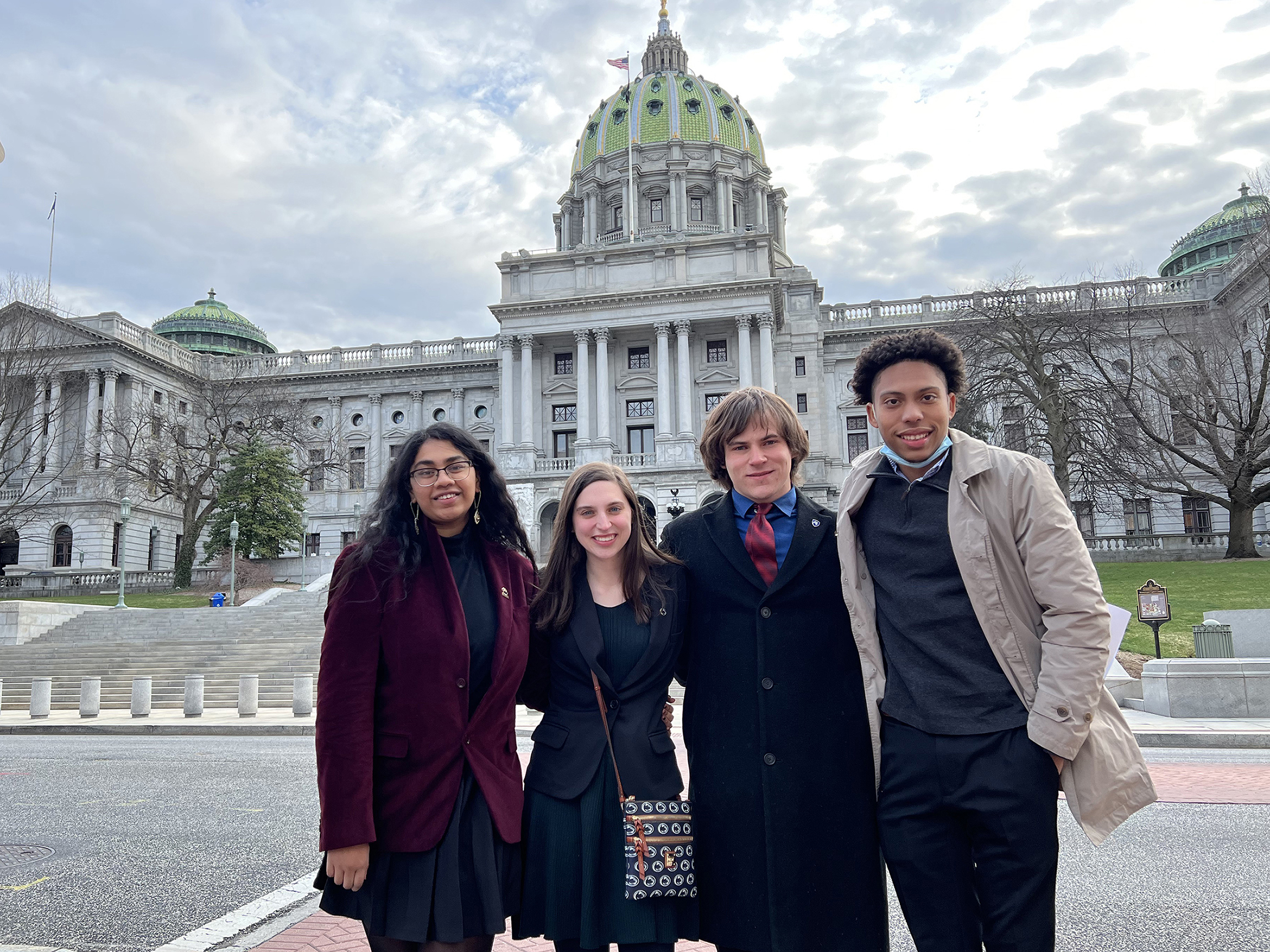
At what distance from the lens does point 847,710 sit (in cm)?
352

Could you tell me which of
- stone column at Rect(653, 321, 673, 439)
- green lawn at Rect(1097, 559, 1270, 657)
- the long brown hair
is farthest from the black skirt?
stone column at Rect(653, 321, 673, 439)

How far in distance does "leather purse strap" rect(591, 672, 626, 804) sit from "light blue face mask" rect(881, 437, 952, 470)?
1485 mm

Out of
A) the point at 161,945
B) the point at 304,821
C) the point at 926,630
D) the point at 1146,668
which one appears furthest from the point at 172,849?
the point at 1146,668

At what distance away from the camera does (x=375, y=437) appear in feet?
217

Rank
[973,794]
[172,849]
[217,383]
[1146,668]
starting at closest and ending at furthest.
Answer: [973,794]
[172,849]
[1146,668]
[217,383]

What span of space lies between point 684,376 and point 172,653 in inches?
1333

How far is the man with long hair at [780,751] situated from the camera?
3398mm

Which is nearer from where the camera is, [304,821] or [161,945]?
[161,945]

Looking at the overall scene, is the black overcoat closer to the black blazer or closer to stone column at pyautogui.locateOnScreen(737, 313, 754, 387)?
the black blazer

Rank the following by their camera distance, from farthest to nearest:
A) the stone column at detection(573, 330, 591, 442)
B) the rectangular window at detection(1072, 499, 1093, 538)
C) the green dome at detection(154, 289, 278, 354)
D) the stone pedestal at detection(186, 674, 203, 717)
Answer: the green dome at detection(154, 289, 278, 354) < the stone column at detection(573, 330, 591, 442) < the rectangular window at detection(1072, 499, 1093, 538) < the stone pedestal at detection(186, 674, 203, 717)

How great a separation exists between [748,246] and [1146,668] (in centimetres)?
4137

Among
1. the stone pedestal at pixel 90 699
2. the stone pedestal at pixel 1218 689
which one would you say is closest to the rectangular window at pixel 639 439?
the stone pedestal at pixel 90 699

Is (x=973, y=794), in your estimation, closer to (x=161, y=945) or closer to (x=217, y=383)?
(x=161, y=945)

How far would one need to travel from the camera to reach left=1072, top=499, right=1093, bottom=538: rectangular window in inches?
1789
